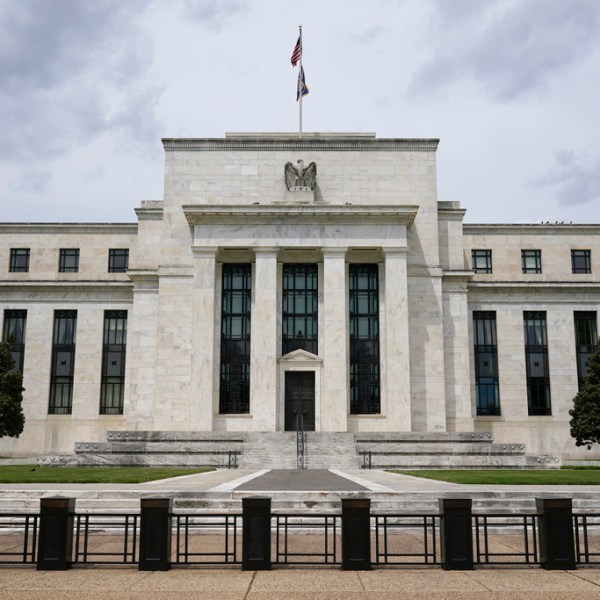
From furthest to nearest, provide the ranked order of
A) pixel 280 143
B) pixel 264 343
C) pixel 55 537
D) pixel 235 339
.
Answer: pixel 280 143 < pixel 235 339 < pixel 264 343 < pixel 55 537

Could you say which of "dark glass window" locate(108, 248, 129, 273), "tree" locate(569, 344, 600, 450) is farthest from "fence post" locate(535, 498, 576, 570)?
"dark glass window" locate(108, 248, 129, 273)

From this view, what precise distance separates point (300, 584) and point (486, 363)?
137 feet

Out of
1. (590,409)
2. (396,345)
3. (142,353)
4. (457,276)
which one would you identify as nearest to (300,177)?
(457,276)

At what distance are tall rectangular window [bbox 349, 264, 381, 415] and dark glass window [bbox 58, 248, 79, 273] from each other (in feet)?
65.1

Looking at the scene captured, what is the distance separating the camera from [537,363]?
5197cm

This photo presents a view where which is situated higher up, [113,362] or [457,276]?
[457,276]

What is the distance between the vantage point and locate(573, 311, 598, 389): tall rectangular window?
52031mm

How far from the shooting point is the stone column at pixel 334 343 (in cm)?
4578

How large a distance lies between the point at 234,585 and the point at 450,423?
38.6 m

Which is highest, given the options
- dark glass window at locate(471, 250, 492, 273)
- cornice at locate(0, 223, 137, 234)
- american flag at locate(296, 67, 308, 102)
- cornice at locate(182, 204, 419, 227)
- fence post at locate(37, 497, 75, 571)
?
american flag at locate(296, 67, 308, 102)

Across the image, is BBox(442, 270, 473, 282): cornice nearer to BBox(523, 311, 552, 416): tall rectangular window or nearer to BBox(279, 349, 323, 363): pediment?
BBox(523, 311, 552, 416): tall rectangular window

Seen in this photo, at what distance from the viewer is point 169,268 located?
162 ft

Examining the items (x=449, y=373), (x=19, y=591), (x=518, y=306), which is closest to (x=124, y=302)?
(x=449, y=373)

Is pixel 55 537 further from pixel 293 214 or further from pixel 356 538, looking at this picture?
pixel 293 214
